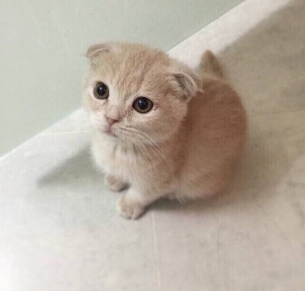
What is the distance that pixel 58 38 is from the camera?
1.38m

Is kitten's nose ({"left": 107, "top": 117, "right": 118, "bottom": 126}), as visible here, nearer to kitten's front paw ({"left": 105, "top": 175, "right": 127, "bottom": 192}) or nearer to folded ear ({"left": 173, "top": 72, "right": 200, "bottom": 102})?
folded ear ({"left": 173, "top": 72, "right": 200, "bottom": 102})

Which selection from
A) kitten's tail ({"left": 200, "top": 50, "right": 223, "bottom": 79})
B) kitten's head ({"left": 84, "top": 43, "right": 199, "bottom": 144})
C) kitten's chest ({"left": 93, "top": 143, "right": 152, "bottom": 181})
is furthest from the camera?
kitten's tail ({"left": 200, "top": 50, "right": 223, "bottom": 79})

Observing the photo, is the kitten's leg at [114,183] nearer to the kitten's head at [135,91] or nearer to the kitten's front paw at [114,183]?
the kitten's front paw at [114,183]

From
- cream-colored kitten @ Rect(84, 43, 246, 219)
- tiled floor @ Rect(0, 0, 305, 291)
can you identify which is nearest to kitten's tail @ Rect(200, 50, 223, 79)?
cream-colored kitten @ Rect(84, 43, 246, 219)

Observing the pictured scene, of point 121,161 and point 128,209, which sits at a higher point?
point 121,161

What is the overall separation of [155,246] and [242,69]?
2.09 feet

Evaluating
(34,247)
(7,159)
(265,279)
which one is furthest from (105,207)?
(265,279)

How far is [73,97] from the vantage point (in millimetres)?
1606

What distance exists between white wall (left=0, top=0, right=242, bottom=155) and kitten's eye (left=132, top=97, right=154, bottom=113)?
0.43m

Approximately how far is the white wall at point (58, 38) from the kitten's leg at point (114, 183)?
0.29 metres

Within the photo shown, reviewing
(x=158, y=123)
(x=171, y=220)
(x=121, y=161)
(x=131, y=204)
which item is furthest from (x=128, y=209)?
(x=158, y=123)

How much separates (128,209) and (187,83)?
0.51 metres

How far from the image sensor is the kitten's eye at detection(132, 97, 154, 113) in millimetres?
1051

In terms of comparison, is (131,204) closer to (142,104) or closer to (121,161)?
(121,161)
